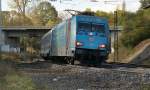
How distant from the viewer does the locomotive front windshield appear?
29638 mm

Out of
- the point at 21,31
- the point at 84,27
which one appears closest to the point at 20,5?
the point at 21,31

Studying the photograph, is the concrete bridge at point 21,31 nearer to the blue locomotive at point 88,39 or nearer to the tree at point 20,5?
the tree at point 20,5

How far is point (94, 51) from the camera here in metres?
29.5

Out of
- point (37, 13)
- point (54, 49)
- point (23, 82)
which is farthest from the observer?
point (37, 13)

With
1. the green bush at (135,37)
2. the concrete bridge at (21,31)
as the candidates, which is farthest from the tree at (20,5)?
the green bush at (135,37)

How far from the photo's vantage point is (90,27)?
98.0ft

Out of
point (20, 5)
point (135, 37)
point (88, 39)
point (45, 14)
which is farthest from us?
point (45, 14)

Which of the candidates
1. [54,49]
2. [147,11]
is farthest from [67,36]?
[147,11]

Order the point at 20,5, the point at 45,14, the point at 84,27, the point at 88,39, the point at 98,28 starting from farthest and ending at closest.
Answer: the point at 45,14 → the point at 20,5 → the point at 98,28 → the point at 84,27 → the point at 88,39

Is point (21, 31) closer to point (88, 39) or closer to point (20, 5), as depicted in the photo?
point (20, 5)

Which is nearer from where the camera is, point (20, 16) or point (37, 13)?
point (20, 16)

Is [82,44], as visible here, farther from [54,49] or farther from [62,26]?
[54,49]

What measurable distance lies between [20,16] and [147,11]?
46.5m

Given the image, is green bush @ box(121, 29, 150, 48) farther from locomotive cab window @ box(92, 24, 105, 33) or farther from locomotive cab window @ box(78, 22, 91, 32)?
locomotive cab window @ box(78, 22, 91, 32)
